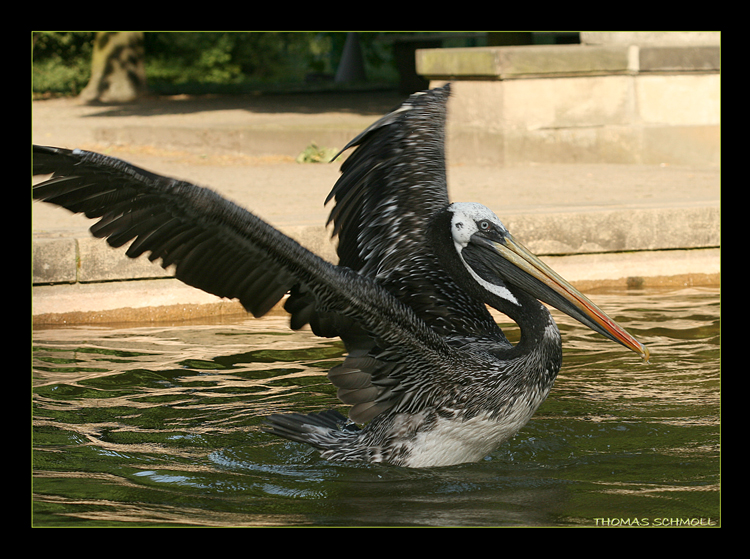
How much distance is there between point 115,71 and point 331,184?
39.6ft

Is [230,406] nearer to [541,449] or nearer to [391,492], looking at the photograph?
[391,492]

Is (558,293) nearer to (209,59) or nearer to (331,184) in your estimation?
(331,184)

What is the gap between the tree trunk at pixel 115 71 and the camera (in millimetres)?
20453

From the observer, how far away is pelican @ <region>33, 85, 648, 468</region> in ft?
13.1

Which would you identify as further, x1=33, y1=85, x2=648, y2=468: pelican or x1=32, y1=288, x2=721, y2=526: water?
x1=32, y1=288, x2=721, y2=526: water

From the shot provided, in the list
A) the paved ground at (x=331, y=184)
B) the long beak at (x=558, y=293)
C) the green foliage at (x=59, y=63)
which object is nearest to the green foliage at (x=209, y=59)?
the green foliage at (x=59, y=63)

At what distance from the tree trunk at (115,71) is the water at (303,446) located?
48.3ft

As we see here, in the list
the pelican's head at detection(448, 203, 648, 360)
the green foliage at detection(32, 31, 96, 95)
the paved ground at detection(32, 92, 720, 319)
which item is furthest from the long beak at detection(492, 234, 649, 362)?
the green foliage at detection(32, 31, 96, 95)

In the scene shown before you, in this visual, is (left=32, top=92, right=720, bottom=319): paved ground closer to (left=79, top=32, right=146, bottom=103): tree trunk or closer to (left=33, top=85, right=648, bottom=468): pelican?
(left=33, top=85, right=648, bottom=468): pelican

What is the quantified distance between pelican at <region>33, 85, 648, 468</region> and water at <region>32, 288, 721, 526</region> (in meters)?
0.23

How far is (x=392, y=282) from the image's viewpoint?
5094 mm

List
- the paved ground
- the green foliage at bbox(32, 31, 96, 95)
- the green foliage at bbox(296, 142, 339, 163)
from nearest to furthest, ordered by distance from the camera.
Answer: the paved ground < the green foliage at bbox(296, 142, 339, 163) < the green foliage at bbox(32, 31, 96, 95)

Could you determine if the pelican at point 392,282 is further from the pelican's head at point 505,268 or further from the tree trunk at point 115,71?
the tree trunk at point 115,71

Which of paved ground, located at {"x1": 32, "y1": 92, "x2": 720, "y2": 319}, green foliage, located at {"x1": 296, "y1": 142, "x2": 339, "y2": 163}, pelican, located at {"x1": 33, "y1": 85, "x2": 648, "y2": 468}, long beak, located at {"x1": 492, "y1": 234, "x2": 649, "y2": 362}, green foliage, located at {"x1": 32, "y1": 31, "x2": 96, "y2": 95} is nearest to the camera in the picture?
pelican, located at {"x1": 33, "y1": 85, "x2": 648, "y2": 468}
